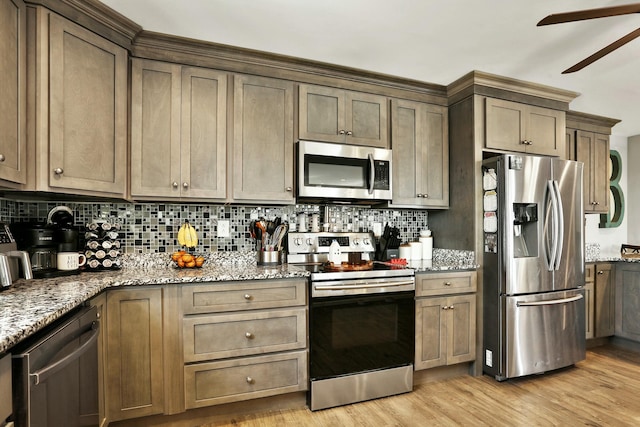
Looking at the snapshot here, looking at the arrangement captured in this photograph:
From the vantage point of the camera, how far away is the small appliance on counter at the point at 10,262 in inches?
60.4

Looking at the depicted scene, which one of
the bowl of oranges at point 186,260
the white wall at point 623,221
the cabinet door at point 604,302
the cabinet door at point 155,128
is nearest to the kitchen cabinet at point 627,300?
the cabinet door at point 604,302

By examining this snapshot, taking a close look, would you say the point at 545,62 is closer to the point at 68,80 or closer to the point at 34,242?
the point at 68,80

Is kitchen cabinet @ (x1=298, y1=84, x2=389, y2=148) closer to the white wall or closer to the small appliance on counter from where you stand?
the small appliance on counter

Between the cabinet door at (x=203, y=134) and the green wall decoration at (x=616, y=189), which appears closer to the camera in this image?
the cabinet door at (x=203, y=134)

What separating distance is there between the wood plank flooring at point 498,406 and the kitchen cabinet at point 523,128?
6.16 ft

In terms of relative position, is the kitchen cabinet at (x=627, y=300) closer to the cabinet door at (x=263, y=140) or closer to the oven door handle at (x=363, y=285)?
the oven door handle at (x=363, y=285)

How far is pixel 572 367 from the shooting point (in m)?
3.01

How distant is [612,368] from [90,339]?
12.7 ft

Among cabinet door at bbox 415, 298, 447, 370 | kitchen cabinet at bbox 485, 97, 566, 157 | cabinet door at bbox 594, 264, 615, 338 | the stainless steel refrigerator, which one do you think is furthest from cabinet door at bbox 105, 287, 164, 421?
cabinet door at bbox 594, 264, 615, 338

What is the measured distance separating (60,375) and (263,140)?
5.75 feet

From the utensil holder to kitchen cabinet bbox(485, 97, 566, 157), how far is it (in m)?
1.93

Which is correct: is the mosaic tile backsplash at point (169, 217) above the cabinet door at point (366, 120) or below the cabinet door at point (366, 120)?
below

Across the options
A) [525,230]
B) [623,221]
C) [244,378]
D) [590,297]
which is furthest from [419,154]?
[623,221]

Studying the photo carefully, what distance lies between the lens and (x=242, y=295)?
212 cm
